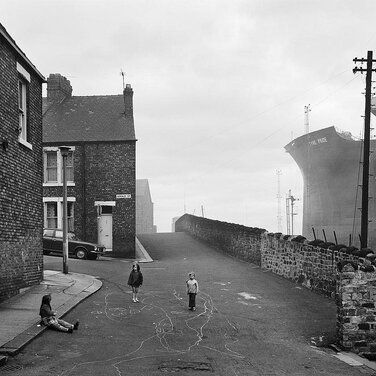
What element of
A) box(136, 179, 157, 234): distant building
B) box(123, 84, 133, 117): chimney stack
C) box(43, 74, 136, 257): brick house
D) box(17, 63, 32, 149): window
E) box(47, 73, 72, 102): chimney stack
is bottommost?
box(136, 179, 157, 234): distant building

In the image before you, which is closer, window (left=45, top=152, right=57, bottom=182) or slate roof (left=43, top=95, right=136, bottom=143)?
window (left=45, top=152, right=57, bottom=182)

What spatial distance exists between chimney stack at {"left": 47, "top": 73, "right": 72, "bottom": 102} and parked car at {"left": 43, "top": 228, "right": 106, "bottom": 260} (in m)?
11.5

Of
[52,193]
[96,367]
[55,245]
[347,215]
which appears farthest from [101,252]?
[347,215]

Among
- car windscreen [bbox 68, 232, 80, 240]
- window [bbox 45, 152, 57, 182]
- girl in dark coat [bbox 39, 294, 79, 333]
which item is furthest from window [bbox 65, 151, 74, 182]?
girl in dark coat [bbox 39, 294, 79, 333]

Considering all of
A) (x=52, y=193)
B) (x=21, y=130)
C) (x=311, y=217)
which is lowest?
(x=311, y=217)

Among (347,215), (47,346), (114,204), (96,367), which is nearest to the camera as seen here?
(96,367)

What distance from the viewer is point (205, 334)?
467 inches

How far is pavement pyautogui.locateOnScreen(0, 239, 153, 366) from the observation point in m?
9.93

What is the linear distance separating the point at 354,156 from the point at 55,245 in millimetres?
57720

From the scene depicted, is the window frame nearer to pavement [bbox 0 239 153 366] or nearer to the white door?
the white door

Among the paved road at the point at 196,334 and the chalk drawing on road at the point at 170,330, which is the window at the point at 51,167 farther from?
the chalk drawing on road at the point at 170,330

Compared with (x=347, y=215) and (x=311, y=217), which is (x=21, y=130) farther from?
(x=311, y=217)

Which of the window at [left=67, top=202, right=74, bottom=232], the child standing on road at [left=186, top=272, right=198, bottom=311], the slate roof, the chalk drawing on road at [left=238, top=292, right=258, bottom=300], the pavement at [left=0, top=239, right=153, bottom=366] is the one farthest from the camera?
the slate roof

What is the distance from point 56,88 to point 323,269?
23172 millimetres
